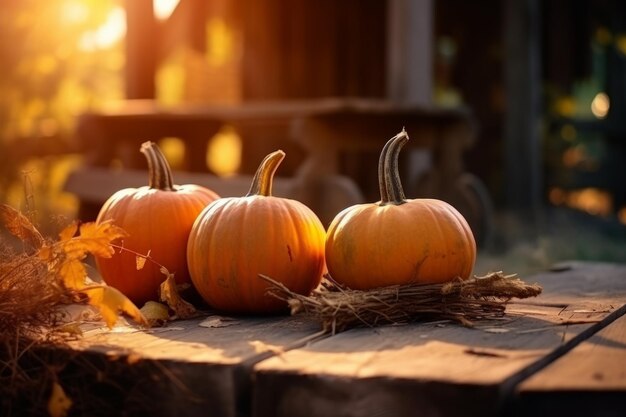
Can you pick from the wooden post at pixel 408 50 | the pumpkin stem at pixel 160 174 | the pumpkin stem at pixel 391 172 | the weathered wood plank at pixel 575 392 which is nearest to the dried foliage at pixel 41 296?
the pumpkin stem at pixel 160 174

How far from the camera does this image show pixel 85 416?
209cm

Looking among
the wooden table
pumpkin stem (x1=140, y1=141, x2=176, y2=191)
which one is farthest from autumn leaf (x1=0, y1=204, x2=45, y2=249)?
pumpkin stem (x1=140, y1=141, x2=176, y2=191)

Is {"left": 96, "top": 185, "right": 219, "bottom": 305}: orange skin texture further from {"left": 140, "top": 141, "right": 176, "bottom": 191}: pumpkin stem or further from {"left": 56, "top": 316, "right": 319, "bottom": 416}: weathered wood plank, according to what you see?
{"left": 56, "top": 316, "right": 319, "bottom": 416}: weathered wood plank

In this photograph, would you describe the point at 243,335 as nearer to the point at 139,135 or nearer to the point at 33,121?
the point at 139,135

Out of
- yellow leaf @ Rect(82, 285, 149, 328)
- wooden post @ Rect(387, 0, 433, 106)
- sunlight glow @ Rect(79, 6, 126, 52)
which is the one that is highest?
sunlight glow @ Rect(79, 6, 126, 52)

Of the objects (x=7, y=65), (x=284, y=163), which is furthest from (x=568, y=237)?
(x=7, y=65)

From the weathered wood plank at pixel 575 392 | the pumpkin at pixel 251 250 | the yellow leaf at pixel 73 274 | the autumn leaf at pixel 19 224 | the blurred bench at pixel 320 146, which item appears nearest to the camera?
the weathered wood plank at pixel 575 392

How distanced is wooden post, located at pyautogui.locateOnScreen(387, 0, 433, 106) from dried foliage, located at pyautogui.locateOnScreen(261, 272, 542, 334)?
4320 mm

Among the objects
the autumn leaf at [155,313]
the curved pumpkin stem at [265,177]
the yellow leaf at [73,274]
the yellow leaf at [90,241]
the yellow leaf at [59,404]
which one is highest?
the curved pumpkin stem at [265,177]

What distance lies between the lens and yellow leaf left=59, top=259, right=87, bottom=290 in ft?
7.81

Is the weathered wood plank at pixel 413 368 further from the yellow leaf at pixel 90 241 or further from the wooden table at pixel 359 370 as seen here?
the yellow leaf at pixel 90 241

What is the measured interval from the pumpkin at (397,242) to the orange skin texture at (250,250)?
114 mm

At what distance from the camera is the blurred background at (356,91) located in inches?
271

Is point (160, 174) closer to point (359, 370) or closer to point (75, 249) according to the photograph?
point (75, 249)
